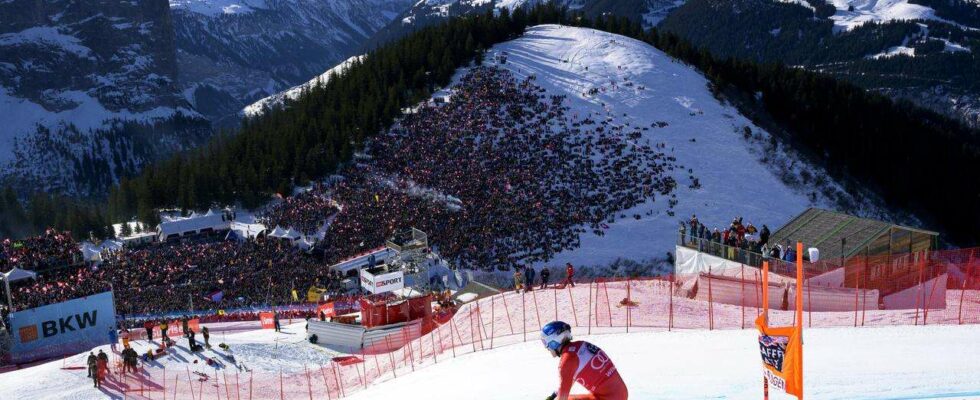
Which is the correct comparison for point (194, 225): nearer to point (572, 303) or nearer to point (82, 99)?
point (572, 303)

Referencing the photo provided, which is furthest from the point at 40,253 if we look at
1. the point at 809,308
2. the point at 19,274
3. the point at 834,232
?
the point at 809,308

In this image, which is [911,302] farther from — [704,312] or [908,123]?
[908,123]

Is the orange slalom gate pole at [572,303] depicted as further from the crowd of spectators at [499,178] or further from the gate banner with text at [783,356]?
the crowd of spectators at [499,178]

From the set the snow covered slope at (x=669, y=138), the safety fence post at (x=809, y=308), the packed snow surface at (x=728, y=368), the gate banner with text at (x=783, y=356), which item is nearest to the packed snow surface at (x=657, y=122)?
the snow covered slope at (x=669, y=138)

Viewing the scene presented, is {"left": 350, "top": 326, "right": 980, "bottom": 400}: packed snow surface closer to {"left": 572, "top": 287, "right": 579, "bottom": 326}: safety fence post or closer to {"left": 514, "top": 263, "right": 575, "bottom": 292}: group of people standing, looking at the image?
{"left": 572, "top": 287, "right": 579, "bottom": 326}: safety fence post

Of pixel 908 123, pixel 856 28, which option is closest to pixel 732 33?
pixel 856 28

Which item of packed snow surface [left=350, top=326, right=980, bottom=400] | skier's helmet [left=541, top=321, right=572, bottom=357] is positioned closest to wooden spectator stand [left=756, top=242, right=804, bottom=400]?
skier's helmet [left=541, top=321, right=572, bottom=357]
